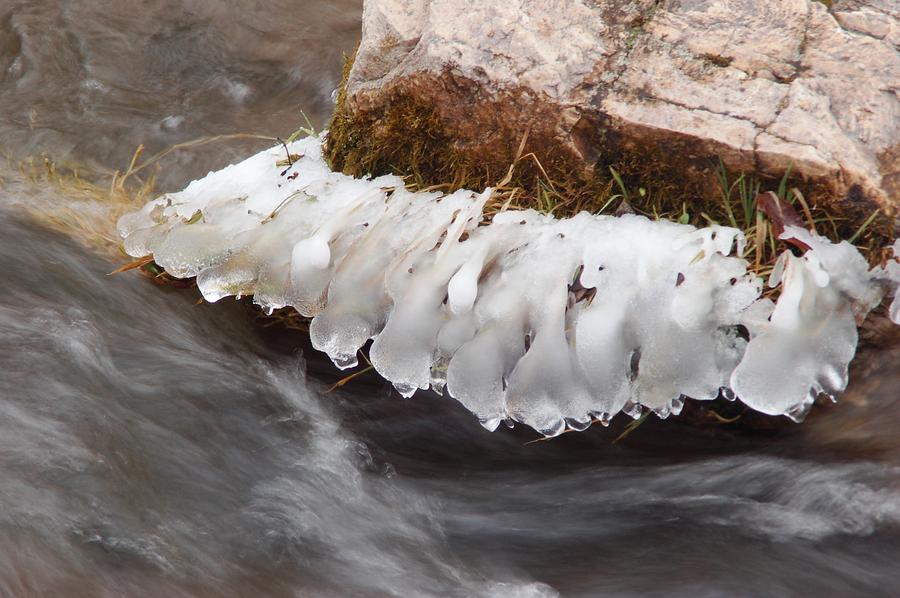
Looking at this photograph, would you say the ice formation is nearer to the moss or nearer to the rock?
the moss

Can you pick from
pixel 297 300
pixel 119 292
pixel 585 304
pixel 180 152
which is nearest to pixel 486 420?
pixel 585 304

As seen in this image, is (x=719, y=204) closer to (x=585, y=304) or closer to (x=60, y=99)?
(x=585, y=304)

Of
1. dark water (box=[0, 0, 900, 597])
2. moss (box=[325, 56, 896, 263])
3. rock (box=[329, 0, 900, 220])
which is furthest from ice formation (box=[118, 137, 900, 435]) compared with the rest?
dark water (box=[0, 0, 900, 597])

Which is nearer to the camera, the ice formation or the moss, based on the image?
the ice formation

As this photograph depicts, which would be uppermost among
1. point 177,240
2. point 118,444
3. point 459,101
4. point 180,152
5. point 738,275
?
point 459,101

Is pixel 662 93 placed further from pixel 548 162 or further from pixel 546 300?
pixel 546 300

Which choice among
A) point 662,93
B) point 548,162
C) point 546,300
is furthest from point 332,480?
point 662,93
